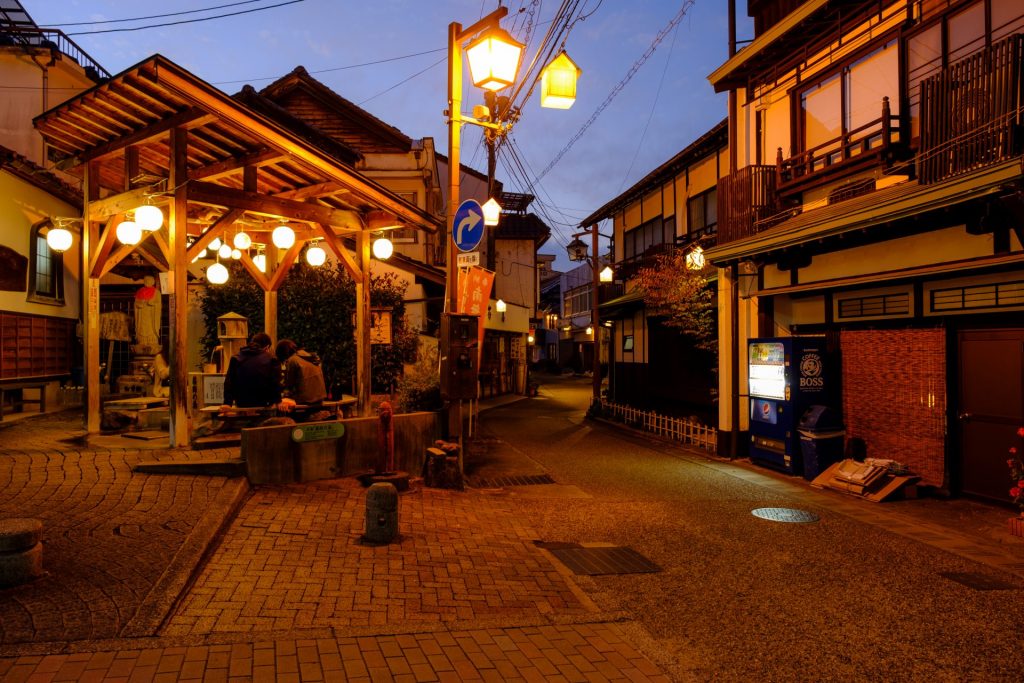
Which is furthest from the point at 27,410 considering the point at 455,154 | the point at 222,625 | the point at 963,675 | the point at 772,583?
the point at 963,675

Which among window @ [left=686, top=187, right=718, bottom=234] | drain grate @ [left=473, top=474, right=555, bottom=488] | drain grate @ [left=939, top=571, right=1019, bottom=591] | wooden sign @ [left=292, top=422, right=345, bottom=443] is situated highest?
window @ [left=686, top=187, right=718, bottom=234]

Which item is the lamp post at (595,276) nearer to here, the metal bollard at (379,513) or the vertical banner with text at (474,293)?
the vertical banner with text at (474,293)

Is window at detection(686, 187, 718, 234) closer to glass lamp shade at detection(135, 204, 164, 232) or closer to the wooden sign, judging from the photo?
the wooden sign

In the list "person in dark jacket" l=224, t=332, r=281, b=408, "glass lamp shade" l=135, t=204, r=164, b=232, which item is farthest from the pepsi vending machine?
"glass lamp shade" l=135, t=204, r=164, b=232

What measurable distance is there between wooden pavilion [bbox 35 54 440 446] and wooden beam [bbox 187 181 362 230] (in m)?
0.02

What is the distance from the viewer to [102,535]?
5.74m

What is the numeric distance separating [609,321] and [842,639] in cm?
2214

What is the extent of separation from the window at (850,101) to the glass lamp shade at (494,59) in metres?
5.67

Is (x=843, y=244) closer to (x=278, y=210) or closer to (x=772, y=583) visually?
(x=772, y=583)

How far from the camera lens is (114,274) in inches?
658

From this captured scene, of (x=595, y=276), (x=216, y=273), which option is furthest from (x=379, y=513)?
(x=595, y=276)

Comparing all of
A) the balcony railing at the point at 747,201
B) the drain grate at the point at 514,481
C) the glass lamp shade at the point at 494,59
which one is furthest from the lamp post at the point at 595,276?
the glass lamp shade at the point at 494,59

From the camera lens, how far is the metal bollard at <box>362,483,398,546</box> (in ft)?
21.8

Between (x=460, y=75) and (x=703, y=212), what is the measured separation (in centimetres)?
Answer: 1133
